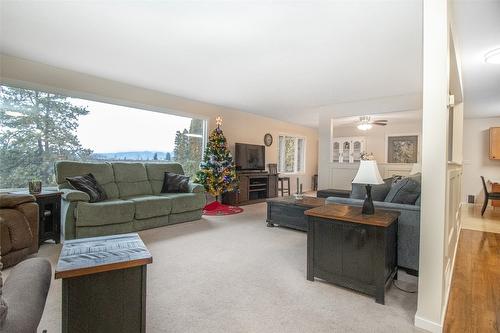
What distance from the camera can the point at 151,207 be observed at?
3.92 m

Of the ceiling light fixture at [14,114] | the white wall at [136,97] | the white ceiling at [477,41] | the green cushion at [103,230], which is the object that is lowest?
the green cushion at [103,230]

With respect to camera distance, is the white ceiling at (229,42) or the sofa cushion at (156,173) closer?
the white ceiling at (229,42)

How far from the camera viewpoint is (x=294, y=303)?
6.59 feet

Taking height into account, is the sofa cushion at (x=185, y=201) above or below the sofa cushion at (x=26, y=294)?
below

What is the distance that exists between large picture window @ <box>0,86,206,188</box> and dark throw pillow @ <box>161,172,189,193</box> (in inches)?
32.0

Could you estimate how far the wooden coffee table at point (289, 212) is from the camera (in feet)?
13.0

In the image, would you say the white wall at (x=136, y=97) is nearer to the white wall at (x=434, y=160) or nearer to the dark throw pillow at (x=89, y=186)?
the dark throw pillow at (x=89, y=186)

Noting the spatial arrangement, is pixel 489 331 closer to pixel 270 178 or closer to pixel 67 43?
pixel 67 43

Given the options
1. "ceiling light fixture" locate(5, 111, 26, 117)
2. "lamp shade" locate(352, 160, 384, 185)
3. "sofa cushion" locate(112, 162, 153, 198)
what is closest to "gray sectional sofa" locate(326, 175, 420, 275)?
"lamp shade" locate(352, 160, 384, 185)

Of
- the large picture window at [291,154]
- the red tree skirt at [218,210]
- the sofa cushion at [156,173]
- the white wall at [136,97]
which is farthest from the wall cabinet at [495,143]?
the sofa cushion at [156,173]

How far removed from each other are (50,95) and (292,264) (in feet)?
14.1

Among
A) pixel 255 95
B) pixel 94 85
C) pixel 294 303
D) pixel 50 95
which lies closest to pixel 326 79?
pixel 255 95

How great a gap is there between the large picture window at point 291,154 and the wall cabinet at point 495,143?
5.19 m

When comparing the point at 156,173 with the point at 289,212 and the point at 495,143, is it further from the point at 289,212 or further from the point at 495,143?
the point at 495,143
